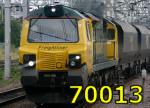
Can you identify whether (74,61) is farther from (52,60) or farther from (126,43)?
(126,43)

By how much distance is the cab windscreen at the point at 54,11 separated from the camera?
1327cm

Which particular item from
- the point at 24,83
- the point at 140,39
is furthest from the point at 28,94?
the point at 140,39

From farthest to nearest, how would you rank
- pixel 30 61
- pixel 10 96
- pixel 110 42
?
pixel 110 42, pixel 10 96, pixel 30 61

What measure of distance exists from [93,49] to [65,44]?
142 centimetres

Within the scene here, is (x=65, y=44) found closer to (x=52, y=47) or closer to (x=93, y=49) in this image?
(x=52, y=47)

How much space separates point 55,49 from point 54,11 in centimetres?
112

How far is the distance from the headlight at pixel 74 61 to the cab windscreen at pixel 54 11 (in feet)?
4.37

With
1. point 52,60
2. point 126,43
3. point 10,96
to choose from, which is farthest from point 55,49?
point 126,43

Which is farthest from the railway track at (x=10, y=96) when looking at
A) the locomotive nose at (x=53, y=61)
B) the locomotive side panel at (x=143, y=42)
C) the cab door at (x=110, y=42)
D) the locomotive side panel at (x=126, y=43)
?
the locomotive side panel at (x=143, y=42)

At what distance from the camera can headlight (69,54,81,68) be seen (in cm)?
1281

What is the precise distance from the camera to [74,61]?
42.1 ft

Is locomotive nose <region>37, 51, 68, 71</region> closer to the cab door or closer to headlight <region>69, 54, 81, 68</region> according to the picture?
headlight <region>69, 54, 81, 68</region>

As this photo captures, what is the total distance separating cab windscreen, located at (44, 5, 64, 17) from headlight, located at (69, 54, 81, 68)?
1.33m

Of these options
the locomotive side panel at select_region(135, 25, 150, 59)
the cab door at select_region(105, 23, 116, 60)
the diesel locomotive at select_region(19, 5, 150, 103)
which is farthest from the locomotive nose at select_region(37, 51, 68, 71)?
the locomotive side panel at select_region(135, 25, 150, 59)
